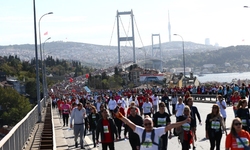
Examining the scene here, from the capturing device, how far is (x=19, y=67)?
7141 inches

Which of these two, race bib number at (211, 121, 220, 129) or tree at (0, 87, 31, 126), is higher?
race bib number at (211, 121, 220, 129)

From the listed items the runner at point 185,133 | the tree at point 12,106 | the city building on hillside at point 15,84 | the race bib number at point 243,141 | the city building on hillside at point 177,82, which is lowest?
the tree at point 12,106

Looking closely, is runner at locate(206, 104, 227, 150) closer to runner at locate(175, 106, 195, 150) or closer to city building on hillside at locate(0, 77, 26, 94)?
runner at locate(175, 106, 195, 150)

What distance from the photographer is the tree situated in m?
99.5

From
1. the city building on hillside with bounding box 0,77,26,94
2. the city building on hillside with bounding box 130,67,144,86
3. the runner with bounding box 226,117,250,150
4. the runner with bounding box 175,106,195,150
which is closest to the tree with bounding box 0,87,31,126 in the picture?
the city building on hillside with bounding box 0,77,26,94

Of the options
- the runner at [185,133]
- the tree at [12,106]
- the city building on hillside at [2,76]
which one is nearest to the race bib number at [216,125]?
the runner at [185,133]

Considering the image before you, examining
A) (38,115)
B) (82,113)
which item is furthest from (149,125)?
(38,115)

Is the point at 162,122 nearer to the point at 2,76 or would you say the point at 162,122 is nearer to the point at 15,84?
the point at 15,84

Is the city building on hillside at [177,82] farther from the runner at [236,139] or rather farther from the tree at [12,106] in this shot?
the runner at [236,139]

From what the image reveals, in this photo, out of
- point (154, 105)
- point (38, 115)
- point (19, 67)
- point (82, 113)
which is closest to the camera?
point (82, 113)

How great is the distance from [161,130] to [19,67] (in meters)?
182

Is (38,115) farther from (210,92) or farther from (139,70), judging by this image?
(139,70)

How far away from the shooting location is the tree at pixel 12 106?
9949 cm

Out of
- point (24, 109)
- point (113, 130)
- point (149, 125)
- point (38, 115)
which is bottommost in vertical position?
point (24, 109)
